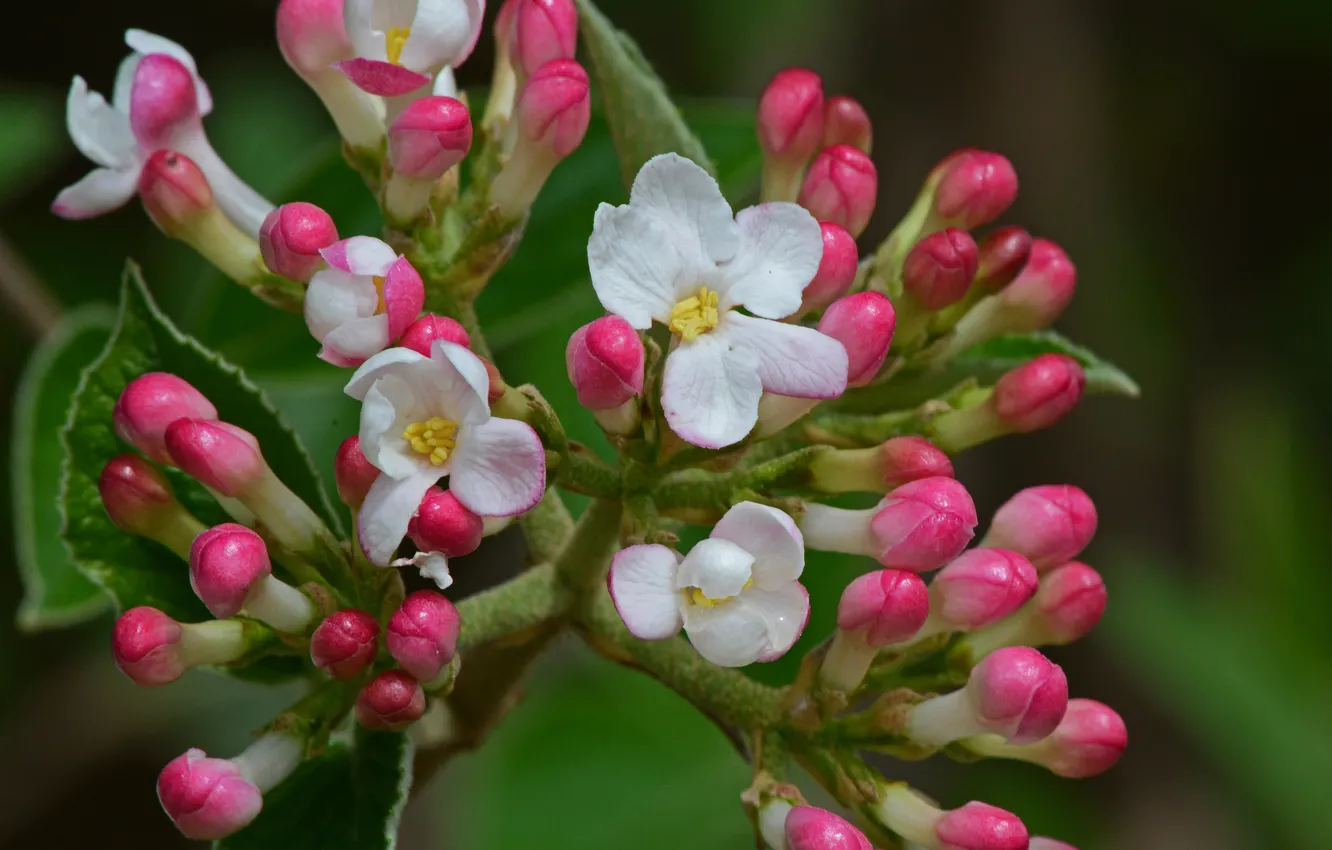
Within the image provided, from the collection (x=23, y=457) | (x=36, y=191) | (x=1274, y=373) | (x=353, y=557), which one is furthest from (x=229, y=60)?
(x=1274, y=373)

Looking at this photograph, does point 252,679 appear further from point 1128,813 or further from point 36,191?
point 1128,813

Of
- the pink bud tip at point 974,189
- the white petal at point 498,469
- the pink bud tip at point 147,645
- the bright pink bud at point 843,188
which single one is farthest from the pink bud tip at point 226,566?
the pink bud tip at point 974,189

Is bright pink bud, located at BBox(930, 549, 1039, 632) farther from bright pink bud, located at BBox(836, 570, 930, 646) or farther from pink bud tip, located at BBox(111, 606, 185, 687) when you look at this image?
pink bud tip, located at BBox(111, 606, 185, 687)

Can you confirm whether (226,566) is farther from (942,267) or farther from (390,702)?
(942,267)

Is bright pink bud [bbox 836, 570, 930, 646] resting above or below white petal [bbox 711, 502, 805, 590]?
below

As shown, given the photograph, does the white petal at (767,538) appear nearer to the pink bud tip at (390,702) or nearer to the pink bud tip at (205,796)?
the pink bud tip at (390,702)

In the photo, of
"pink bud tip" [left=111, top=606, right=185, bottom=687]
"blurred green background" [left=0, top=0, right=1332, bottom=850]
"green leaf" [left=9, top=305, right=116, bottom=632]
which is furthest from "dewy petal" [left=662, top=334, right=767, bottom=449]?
"green leaf" [left=9, top=305, right=116, bottom=632]
